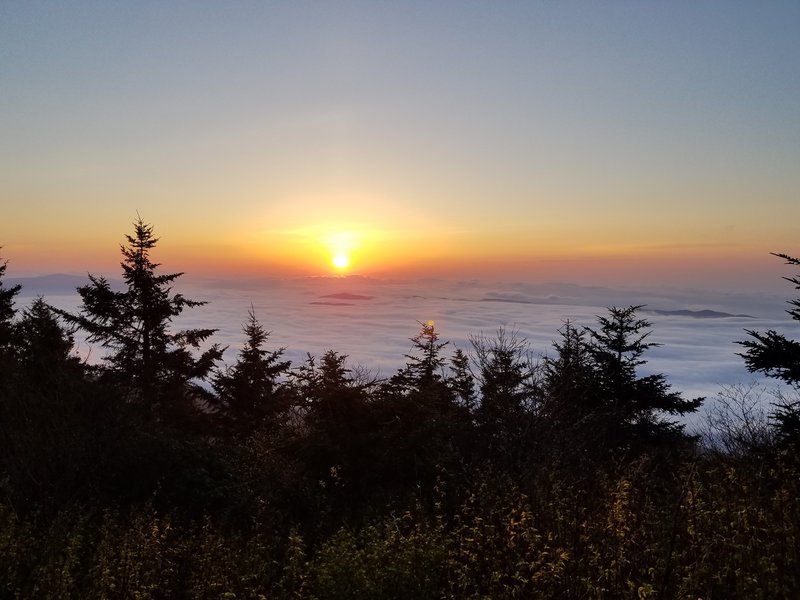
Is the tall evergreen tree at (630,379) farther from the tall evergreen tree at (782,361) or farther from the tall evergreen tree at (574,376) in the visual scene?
the tall evergreen tree at (782,361)

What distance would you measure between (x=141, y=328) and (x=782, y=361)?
25.3 m

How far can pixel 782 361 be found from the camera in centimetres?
1477

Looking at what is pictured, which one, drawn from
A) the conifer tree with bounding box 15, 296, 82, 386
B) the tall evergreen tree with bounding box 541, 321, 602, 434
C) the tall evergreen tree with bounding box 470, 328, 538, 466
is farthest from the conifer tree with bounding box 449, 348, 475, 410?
the conifer tree with bounding box 15, 296, 82, 386

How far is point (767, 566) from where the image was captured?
17.6ft

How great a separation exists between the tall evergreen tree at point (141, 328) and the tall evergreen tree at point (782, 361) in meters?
23.2

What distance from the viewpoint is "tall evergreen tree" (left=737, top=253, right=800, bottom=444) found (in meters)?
14.4

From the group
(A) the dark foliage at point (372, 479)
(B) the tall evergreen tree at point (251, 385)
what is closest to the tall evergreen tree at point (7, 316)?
(A) the dark foliage at point (372, 479)

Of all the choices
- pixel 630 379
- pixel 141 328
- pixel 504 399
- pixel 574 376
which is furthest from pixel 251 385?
pixel 630 379

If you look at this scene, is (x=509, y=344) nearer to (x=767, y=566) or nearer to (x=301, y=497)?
(x=301, y=497)

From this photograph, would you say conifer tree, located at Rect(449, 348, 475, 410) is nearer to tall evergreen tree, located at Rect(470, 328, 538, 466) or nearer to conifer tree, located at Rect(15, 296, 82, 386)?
tall evergreen tree, located at Rect(470, 328, 538, 466)

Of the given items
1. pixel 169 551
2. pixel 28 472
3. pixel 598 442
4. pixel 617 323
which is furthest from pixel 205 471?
pixel 617 323

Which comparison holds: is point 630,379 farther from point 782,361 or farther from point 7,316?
point 7,316

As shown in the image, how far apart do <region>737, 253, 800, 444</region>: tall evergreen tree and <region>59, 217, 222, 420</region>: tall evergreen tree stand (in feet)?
76.1

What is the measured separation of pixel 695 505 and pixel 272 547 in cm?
650
